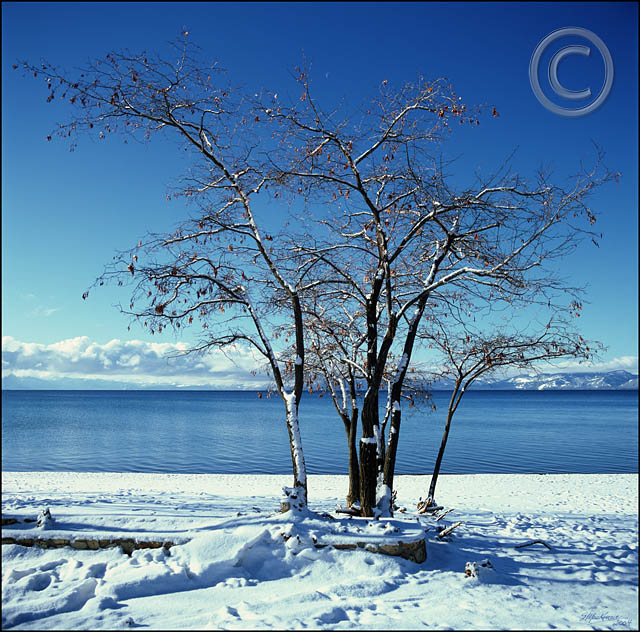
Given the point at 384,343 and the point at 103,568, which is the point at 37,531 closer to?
the point at 103,568

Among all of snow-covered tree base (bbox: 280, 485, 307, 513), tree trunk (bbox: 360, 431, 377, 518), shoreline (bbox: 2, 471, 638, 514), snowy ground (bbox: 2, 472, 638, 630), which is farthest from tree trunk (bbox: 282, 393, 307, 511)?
shoreline (bbox: 2, 471, 638, 514)

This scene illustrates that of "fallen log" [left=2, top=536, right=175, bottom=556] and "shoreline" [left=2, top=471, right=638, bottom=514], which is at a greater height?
"fallen log" [left=2, top=536, right=175, bottom=556]

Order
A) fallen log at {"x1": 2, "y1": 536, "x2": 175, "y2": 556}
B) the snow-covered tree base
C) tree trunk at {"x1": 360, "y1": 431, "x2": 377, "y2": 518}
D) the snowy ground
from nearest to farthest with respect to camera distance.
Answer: the snowy ground, fallen log at {"x1": 2, "y1": 536, "x2": 175, "y2": 556}, the snow-covered tree base, tree trunk at {"x1": 360, "y1": 431, "x2": 377, "y2": 518}

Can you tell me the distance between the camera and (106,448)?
3609cm

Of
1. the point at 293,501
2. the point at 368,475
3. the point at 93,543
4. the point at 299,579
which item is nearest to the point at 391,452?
the point at 368,475

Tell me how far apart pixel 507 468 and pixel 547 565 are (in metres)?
21.5

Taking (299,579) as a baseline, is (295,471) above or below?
above

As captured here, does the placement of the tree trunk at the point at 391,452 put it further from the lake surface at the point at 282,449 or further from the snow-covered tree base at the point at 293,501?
the lake surface at the point at 282,449

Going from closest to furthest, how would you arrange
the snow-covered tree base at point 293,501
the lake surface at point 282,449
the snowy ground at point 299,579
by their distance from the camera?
the snowy ground at point 299,579, the snow-covered tree base at point 293,501, the lake surface at point 282,449

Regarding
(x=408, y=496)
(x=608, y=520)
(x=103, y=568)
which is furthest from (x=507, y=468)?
(x=103, y=568)

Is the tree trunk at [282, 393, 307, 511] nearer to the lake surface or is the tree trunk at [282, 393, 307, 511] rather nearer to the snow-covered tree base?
the snow-covered tree base

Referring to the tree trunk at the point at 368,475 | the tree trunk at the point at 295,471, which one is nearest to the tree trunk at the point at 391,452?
the tree trunk at the point at 368,475

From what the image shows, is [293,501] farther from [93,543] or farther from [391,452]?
[93,543]

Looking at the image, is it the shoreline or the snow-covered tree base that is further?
the shoreline
